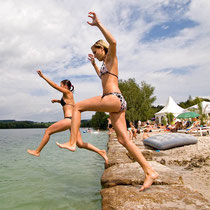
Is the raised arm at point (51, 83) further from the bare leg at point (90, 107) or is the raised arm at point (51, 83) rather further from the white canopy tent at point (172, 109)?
the white canopy tent at point (172, 109)

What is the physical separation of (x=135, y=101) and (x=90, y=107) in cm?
4106

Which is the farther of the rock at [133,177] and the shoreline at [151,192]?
the rock at [133,177]

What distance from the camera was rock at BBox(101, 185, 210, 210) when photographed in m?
2.14

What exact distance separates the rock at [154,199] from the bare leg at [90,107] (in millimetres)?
808

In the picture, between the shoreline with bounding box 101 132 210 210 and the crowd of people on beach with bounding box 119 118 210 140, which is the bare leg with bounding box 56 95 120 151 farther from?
the crowd of people on beach with bounding box 119 118 210 140

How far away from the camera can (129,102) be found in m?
43.3

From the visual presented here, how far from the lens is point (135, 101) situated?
43.5 meters

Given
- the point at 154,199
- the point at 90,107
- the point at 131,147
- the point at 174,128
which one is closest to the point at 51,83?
the point at 90,107

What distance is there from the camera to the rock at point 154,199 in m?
2.14

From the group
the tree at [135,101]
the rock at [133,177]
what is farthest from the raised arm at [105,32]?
the tree at [135,101]

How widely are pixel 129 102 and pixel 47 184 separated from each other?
1553 inches

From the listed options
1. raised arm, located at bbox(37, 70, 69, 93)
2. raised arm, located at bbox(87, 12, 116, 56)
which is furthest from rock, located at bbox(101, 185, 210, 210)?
raised arm, located at bbox(37, 70, 69, 93)

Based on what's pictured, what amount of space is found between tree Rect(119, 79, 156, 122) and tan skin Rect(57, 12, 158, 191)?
131 feet

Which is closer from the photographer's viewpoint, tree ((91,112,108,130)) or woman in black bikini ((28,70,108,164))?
woman in black bikini ((28,70,108,164))
